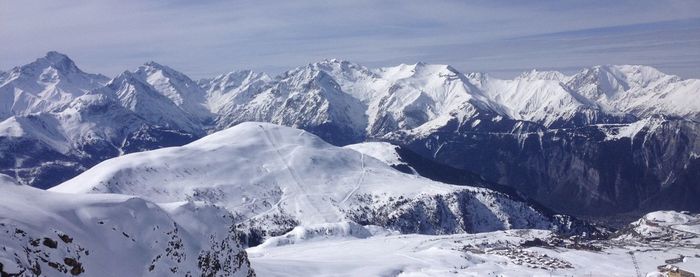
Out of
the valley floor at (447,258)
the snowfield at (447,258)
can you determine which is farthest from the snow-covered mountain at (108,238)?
the valley floor at (447,258)

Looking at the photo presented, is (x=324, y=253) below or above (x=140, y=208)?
below

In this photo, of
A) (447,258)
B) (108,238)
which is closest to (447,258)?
(447,258)

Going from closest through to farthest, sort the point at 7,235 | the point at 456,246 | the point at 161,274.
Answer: the point at 7,235 < the point at 161,274 < the point at 456,246

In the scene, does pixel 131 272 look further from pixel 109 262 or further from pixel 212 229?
pixel 212 229

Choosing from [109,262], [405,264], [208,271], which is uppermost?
[109,262]

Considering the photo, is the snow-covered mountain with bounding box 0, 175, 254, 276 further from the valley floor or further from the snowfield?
the valley floor

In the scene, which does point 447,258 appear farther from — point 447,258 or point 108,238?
point 108,238

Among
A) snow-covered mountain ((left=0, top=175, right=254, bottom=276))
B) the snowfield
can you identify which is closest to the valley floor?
the snowfield

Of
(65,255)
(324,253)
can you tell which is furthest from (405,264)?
(65,255)
